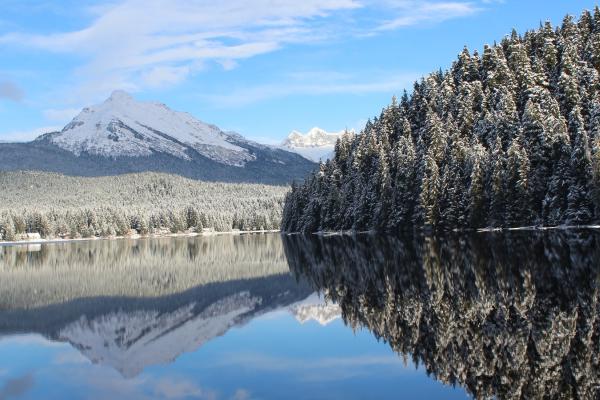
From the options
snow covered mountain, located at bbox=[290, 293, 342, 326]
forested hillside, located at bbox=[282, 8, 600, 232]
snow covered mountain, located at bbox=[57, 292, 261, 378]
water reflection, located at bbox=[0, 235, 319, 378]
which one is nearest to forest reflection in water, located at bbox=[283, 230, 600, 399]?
snow covered mountain, located at bbox=[290, 293, 342, 326]

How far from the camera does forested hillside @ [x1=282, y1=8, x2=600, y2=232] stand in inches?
3600

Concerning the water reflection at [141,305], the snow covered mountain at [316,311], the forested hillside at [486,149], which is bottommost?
the water reflection at [141,305]

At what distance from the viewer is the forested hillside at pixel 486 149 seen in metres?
91.4

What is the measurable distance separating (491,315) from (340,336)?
653 centimetres

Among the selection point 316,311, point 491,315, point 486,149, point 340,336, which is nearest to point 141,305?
point 316,311

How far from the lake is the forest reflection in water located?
0.08 meters

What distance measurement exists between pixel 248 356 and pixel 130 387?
550cm

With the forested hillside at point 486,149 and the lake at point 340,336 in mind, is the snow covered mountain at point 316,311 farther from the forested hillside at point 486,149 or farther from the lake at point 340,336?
the forested hillside at point 486,149

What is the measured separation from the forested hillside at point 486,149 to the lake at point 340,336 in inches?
1565

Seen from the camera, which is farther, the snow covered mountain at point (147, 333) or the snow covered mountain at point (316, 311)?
the snow covered mountain at point (316, 311)

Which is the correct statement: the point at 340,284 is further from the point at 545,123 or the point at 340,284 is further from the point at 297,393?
the point at 545,123

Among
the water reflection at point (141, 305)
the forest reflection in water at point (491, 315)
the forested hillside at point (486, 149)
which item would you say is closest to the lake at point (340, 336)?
the forest reflection in water at point (491, 315)

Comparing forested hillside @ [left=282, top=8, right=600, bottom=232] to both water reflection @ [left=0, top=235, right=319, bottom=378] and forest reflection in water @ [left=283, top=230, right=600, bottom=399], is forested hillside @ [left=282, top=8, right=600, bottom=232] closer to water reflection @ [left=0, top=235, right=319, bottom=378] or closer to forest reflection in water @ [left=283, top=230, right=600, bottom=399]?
water reflection @ [left=0, top=235, right=319, bottom=378]

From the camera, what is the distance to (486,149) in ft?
347
